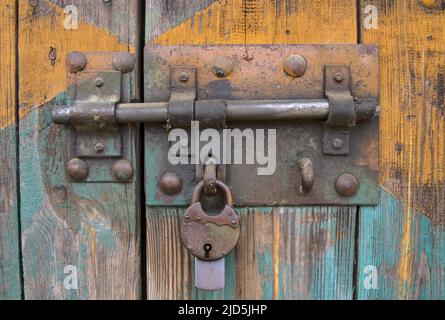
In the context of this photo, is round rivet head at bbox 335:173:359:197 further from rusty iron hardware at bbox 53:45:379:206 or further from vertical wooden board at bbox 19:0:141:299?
vertical wooden board at bbox 19:0:141:299

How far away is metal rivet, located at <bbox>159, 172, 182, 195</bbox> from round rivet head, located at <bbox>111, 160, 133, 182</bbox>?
5 centimetres

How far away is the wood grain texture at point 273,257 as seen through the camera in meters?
0.76

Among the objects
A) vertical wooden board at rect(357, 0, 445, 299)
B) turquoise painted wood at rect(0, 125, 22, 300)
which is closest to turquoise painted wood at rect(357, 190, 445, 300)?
vertical wooden board at rect(357, 0, 445, 299)

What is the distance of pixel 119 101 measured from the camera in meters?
0.73

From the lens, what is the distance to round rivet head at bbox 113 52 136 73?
74cm

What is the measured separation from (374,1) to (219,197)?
0.42m

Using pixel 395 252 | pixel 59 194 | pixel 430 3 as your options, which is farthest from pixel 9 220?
pixel 430 3

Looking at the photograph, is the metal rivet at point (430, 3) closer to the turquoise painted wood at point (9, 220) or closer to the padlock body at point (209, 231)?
the padlock body at point (209, 231)

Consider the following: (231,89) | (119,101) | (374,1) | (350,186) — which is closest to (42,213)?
(119,101)

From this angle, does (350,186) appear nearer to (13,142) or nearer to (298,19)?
(298,19)

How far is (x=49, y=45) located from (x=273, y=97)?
387 mm

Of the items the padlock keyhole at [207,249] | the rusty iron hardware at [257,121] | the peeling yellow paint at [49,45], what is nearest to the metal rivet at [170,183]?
the rusty iron hardware at [257,121]

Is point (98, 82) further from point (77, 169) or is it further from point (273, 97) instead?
point (273, 97)

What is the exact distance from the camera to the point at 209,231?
69cm
